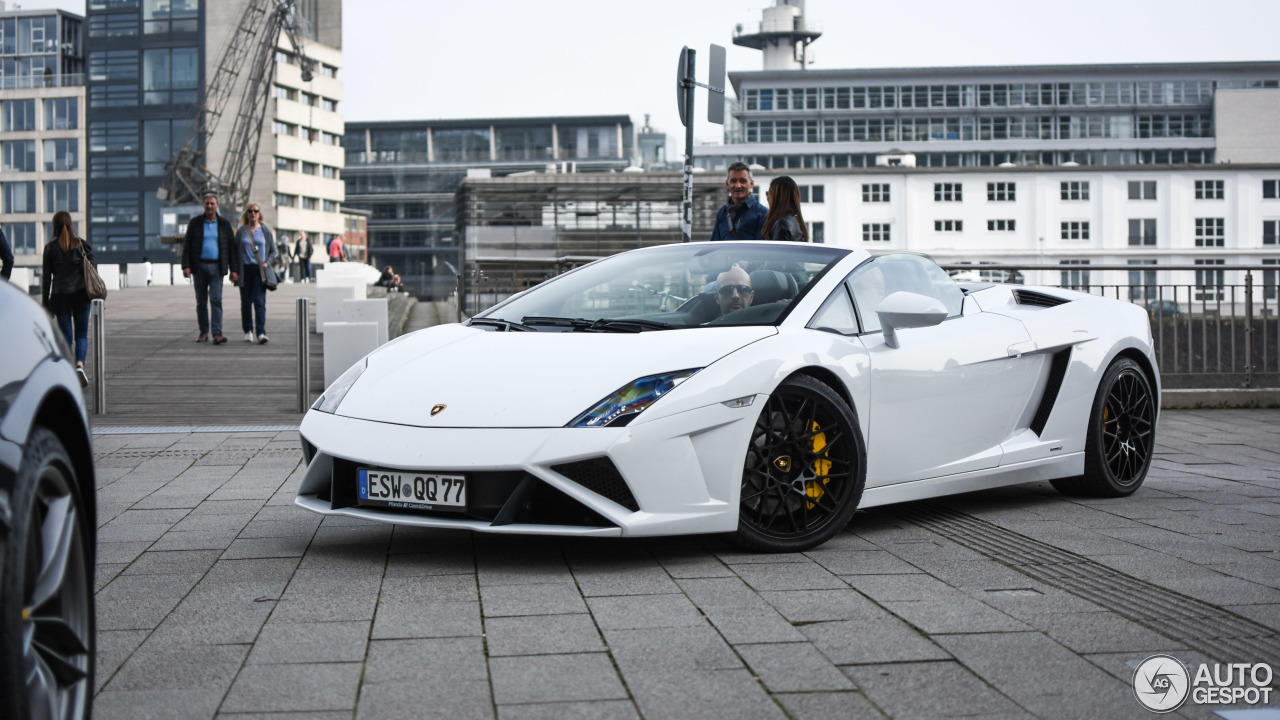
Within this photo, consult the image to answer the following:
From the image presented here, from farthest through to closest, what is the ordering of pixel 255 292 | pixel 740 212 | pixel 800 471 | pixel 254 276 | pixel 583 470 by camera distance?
pixel 255 292 → pixel 254 276 → pixel 740 212 → pixel 800 471 → pixel 583 470

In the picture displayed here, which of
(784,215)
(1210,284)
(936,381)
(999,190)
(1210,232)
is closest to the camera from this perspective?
(936,381)

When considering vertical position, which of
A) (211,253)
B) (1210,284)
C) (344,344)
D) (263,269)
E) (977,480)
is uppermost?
(211,253)

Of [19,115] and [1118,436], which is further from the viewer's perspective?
[19,115]

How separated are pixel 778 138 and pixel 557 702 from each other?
104m

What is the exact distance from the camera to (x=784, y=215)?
828 centimetres

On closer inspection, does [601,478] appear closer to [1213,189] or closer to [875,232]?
[875,232]

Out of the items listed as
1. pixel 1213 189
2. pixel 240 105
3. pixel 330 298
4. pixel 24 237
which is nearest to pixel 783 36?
pixel 1213 189

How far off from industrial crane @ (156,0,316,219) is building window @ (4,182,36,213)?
18.4 m

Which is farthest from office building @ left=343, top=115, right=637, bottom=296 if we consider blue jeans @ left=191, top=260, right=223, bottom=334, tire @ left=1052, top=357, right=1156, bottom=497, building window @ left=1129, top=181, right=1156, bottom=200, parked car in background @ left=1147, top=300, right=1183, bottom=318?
tire @ left=1052, top=357, right=1156, bottom=497

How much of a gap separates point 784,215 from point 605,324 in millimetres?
3336

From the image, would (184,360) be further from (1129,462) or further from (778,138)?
(778,138)

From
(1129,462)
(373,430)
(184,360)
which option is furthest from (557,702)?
(184,360)

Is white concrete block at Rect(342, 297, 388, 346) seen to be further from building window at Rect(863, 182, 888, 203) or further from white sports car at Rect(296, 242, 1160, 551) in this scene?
building window at Rect(863, 182, 888, 203)

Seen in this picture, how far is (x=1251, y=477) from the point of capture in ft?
23.9
